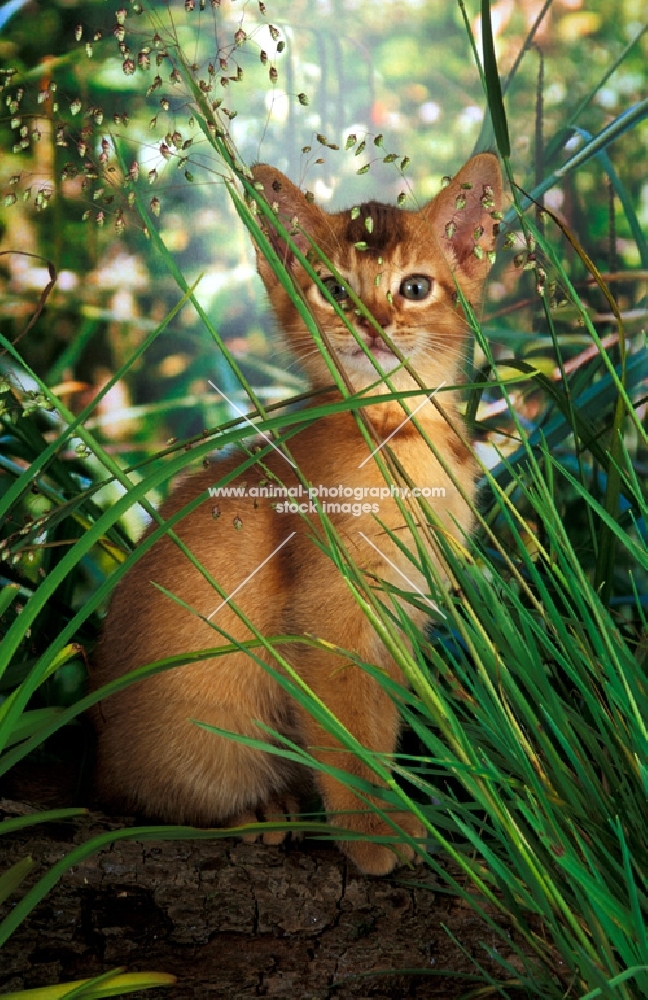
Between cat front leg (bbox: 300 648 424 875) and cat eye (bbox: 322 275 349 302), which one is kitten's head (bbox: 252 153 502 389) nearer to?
cat eye (bbox: 322 275 349 302)

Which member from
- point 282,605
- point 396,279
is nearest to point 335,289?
point 396,279

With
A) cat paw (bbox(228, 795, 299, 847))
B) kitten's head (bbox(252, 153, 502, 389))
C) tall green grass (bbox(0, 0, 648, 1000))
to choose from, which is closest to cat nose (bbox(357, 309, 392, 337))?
kitten's head (bbox(252, 153, 502, 389))

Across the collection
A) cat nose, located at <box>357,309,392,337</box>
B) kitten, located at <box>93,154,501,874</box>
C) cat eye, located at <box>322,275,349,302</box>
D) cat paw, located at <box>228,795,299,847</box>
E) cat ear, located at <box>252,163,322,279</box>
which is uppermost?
cat ear, located at <box>252,163,322,279</box>

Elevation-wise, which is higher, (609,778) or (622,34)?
(622,34)

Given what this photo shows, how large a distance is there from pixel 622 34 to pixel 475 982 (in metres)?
1.23

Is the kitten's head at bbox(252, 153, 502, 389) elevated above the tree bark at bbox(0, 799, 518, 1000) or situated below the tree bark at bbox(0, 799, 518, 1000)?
above

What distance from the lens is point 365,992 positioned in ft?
2.38

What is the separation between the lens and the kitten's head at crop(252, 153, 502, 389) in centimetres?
98

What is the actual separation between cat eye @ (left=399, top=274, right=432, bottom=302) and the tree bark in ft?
1.74

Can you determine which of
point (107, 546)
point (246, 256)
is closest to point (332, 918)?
point (107, 546)

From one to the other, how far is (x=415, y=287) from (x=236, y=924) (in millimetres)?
605

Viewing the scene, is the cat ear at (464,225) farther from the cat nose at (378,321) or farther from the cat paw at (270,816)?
the cat paw at (270,816)

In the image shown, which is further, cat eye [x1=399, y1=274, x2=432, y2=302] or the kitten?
cat eye [x1=399, y1=274, x2=432, y2=302]

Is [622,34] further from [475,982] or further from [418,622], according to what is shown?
[475,982]
